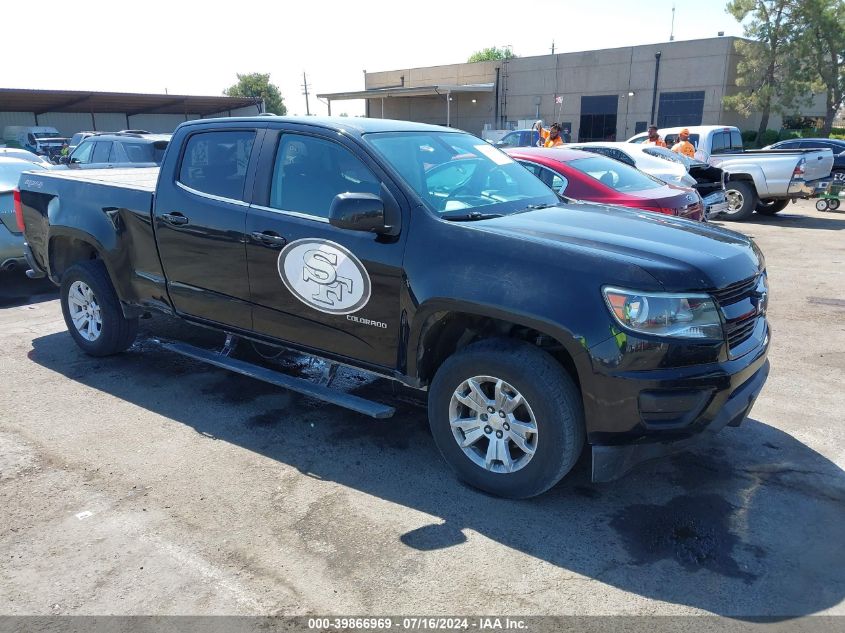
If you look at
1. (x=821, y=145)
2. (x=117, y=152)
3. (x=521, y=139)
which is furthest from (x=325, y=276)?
(x=821, y=145)

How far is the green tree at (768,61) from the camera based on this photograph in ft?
116

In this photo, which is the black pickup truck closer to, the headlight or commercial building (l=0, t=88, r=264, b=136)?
the headlight

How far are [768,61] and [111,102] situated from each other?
1428 inches

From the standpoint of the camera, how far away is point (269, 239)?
430 centimetres

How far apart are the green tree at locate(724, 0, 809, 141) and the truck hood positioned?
36.5 meters

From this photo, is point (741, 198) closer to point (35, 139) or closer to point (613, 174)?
point (613, 174)

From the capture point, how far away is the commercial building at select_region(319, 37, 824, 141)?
37.4m

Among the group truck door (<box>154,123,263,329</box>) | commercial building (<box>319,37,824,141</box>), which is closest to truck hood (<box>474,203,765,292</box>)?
truck door (<box>154,123,263,329</box>)

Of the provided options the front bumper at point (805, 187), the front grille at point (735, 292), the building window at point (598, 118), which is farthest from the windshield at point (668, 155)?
the building window at point (598, 118)

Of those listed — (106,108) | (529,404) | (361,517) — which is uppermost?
(106,108)

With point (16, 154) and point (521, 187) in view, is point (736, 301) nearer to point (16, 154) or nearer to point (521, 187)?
point (521, 187)

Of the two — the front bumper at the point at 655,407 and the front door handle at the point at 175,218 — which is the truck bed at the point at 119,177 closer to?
the front door handle at the point at 175,218

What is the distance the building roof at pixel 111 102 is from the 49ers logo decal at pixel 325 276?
115 ft

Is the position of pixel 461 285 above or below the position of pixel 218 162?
below
